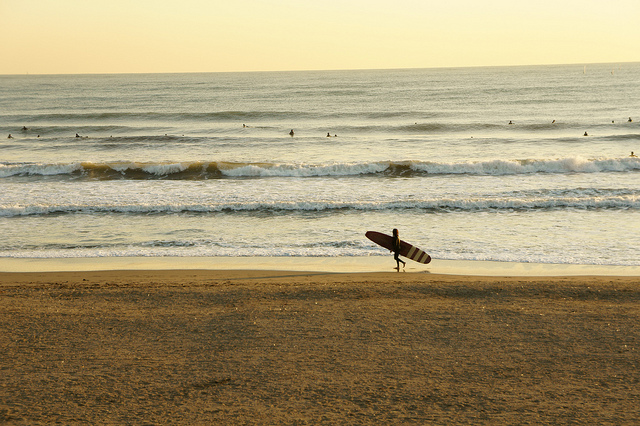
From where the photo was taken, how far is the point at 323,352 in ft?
25.6

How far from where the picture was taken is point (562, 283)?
10984mm

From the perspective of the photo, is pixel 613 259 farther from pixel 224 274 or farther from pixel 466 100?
pixel 466 100

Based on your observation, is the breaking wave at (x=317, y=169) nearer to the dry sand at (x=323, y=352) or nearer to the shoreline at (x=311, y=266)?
the shoreline at (x=311, y=266)

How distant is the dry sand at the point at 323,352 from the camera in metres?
6.30

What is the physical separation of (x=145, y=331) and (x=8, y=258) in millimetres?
7669

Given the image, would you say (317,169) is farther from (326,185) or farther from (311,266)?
(311,266)

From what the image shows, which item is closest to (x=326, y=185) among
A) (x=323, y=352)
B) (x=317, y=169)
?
(x=317, y=169)

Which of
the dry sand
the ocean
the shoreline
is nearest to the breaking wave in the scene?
the ocean

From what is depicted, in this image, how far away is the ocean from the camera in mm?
15211

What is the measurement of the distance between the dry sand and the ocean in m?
3.54

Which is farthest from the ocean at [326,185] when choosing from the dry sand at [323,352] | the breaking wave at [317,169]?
the dry sand at [323,352]

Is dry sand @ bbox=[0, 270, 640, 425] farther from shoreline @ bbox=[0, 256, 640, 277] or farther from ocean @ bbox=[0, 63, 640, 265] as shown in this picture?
ocean @ bbox=[0, 63, 640, 265]

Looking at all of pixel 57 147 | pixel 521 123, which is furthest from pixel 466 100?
pixel 57 147

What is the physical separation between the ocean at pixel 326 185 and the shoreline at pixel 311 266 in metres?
0.38
